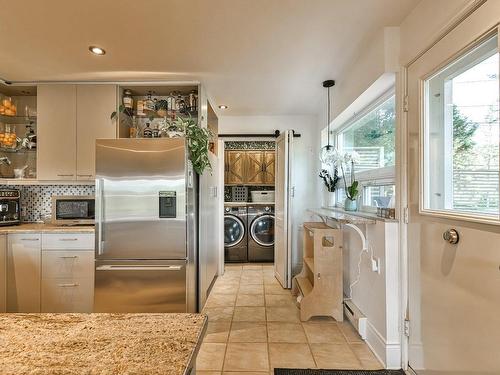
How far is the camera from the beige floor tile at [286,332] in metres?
2.28

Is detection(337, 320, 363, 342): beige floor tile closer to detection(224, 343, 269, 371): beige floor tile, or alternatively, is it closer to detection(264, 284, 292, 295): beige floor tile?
detection(224, 343, 269, 371): beige floor tile

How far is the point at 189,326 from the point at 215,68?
2283 millimetres

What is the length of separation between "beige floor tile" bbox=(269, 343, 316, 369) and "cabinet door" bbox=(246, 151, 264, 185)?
3.21 metres

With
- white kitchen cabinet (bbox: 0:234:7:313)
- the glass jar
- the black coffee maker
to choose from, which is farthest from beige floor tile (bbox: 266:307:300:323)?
the black coffee maker

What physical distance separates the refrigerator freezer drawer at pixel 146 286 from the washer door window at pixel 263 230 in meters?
2.41

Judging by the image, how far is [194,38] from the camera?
205cm

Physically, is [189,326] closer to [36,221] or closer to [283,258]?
[283,258]

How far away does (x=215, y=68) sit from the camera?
2545mm

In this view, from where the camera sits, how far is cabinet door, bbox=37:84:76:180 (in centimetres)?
283

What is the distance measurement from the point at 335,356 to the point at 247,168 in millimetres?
3507

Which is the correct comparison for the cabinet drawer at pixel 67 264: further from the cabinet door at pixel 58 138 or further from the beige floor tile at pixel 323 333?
the beige floor tile at pixel 323 333

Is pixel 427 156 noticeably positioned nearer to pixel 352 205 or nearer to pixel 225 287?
pixel 352 205

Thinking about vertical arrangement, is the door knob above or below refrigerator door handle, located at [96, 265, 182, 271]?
above

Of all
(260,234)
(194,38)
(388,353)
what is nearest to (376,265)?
Answer: (388,353)
